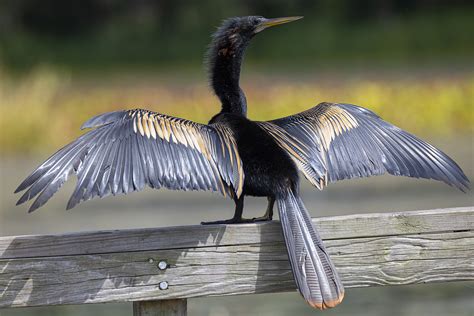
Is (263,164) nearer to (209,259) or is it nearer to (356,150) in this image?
(356,150)

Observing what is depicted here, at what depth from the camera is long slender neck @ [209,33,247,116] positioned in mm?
4090

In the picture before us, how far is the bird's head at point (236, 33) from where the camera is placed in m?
4.10

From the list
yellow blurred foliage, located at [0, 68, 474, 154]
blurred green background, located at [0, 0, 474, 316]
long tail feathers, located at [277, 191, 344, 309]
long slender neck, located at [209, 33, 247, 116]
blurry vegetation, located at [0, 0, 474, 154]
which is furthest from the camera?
blurry vegetation, located at [0, 0, 474, 154]

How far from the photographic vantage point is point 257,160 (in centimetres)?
347

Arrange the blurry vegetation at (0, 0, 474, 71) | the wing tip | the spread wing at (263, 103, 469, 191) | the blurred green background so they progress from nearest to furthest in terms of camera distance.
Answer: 1. the wing tip
2. the spread wing at (263, 103, 469, 191)
3. the blurred green background
4. the blurry vegetation at (0, 0, 474, 71)

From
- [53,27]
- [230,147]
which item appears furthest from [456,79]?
[53,27]

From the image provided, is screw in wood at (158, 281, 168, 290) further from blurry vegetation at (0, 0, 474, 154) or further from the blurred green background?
blurry vegetation at (0, 0, 474, 154)

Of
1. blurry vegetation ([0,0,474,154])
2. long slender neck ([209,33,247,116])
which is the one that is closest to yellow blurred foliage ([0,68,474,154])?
blurry vegetation ([0,0,474,154])

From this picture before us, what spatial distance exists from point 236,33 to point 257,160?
0.81 metres

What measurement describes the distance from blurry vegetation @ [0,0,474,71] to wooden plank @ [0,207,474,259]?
18.5 meters

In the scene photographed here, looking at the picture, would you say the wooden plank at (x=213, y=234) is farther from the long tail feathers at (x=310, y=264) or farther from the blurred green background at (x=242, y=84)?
the blurred green background at (x=242, y=84)

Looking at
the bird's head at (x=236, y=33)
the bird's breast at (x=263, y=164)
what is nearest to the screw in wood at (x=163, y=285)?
the bird's breast at (x=263, y=164)

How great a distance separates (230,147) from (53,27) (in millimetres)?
26809

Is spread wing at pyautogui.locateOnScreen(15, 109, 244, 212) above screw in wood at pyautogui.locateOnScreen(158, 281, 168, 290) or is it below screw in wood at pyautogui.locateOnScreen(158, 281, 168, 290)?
above
